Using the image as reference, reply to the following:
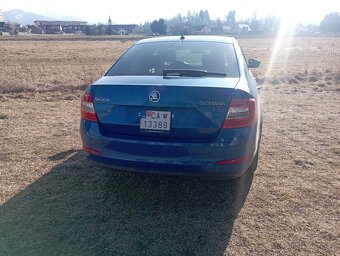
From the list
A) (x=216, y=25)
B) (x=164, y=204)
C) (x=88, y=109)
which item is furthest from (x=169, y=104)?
(x=216, y=25)

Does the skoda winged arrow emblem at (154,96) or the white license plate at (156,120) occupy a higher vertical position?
the skoda winged arrow emblem at (154,96)

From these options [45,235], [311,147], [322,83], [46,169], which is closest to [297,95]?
[322,83]

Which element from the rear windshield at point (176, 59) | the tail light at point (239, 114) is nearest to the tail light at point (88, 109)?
the rear windshield at point (176, 59)

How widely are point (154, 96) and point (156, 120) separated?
0.20 metres

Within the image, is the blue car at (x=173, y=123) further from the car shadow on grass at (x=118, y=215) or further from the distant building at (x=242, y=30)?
the distant building at (x=242, y=30)

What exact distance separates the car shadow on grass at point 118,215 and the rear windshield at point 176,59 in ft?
3.80

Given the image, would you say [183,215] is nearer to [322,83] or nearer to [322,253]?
[322,253]

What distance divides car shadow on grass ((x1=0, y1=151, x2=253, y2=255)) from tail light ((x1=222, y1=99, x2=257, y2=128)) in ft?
1.90

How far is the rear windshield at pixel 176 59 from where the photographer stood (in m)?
3.28

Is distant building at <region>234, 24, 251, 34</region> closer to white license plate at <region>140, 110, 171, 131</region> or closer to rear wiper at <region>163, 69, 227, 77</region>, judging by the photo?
rear wiper at <region>163, 69, 227, 77</region>

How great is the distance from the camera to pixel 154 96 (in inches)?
106

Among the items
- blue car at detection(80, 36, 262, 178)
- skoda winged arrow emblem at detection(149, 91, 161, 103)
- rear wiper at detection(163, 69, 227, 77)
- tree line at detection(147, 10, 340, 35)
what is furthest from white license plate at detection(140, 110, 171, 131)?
tree line at detection(147, 10, 340, 35)

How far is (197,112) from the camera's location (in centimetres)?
264

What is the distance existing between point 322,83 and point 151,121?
884 centimetres
